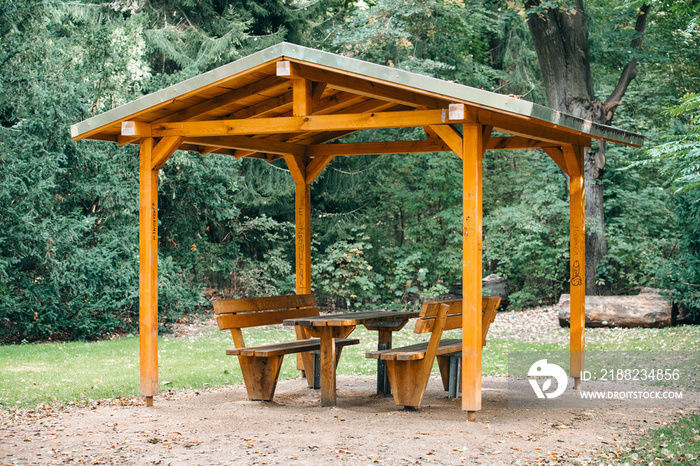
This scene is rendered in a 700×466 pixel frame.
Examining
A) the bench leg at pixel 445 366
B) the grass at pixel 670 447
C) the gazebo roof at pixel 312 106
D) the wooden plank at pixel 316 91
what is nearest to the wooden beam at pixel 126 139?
the gazebo roof at pixel 312 106

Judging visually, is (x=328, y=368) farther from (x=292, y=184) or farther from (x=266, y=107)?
(x=292, y=184)

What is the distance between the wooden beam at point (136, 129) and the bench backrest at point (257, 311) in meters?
1.89

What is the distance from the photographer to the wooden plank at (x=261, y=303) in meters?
7.80

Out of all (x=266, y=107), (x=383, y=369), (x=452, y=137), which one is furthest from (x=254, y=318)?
(x=452, y=137)

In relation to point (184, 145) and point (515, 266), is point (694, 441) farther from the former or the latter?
point (515, 266)

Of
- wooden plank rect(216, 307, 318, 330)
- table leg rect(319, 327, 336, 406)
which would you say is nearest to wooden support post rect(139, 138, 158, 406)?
wooden plank rect(216, 307, 318, 330)

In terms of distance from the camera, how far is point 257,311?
328 inches

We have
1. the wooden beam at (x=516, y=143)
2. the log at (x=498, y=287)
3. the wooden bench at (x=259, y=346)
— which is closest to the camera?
the wooden bench at (x=259, y=346)

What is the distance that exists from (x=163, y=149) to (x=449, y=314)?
3.36m

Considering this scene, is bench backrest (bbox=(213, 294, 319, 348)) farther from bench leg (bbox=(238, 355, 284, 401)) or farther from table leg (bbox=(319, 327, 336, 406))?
table leg (bbox=(319, 327, 336, 406))

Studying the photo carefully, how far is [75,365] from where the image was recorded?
10.5 m

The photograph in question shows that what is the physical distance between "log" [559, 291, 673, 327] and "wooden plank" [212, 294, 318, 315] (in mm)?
6715

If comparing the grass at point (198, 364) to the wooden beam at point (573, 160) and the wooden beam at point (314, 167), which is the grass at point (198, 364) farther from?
the wooden beam at point (573, 160)

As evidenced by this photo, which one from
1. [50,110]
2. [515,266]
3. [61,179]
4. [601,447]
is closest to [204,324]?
[61,179]
